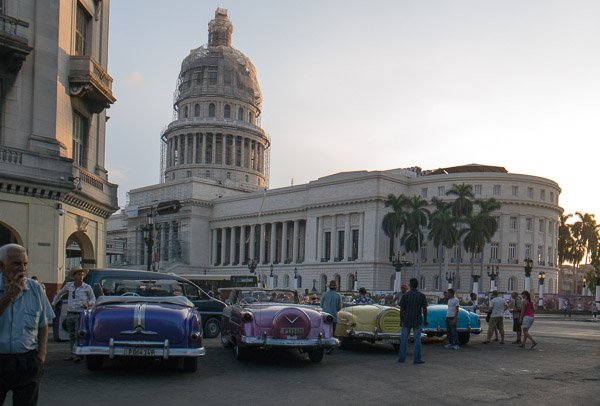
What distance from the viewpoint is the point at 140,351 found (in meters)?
10.4

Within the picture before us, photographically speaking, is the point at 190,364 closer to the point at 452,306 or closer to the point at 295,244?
the point at 452,306

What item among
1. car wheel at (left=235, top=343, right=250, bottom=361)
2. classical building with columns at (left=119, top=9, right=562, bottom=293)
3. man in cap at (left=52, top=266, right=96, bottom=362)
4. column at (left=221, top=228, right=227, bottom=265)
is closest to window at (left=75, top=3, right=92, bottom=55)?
man in cap at (left=52, top=266, right=96, bottom=362)

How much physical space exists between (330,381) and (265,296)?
14.6ft

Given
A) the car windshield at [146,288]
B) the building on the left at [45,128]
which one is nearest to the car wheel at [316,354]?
the car windshield at [146,288]

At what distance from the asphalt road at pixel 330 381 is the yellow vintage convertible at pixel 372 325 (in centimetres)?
47

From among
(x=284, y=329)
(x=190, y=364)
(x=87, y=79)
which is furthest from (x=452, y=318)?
(x=87, y=79)

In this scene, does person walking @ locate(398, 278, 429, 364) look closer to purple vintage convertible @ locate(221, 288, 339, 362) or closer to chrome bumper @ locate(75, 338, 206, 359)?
purple vintage convertible @ locate(221, 288, 339, 362)

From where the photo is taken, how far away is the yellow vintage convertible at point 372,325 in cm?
1526

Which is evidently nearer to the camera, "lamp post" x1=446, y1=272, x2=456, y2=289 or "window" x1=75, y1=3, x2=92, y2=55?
"window" x1=75, y1=3, x2=92, y2=55

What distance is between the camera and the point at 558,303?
59969 mm

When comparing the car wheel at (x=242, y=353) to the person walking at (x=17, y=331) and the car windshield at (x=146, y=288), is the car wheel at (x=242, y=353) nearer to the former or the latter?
the car windshield at (x=146, y=288)

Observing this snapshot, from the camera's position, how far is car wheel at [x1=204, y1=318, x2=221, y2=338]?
19375 mm

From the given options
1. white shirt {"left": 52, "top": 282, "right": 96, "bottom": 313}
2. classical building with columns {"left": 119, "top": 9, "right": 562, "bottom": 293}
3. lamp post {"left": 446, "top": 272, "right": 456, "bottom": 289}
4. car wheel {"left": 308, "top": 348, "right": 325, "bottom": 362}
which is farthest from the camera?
classical building with columns {"left": 119, "top": 9, "right": 562, "bottom": 293}

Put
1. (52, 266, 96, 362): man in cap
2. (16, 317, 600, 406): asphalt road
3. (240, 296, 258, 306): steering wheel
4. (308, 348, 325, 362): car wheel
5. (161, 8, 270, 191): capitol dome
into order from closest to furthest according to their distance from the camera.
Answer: (16, 317, 600, 406): asphalt road
(52, 266, 96, 362): man in cap
(308, 348, 325, 362): car wheel
(240, 296, 258, 306): steering wheel
(161, 8, 270, 191): capitol dome
